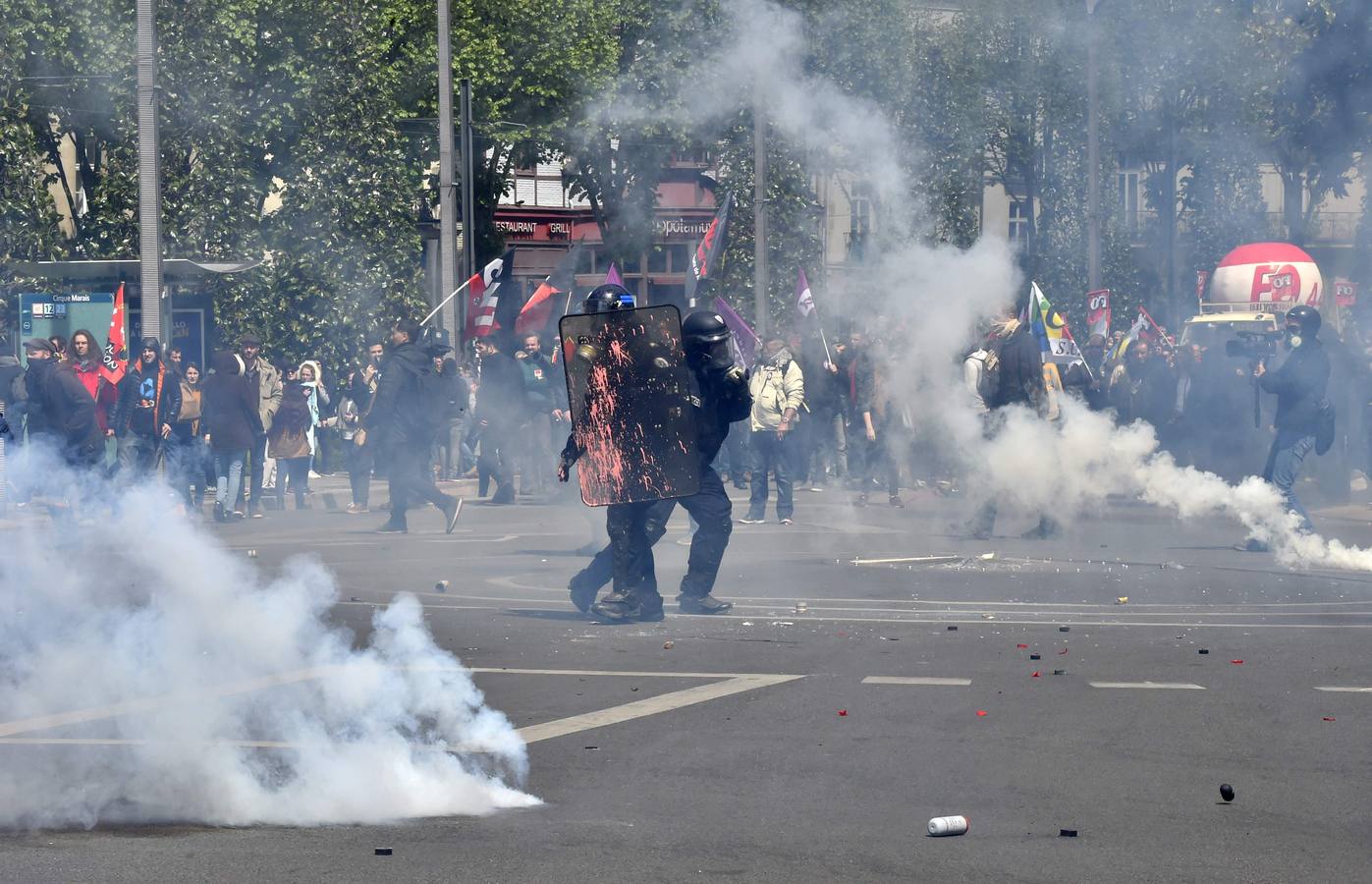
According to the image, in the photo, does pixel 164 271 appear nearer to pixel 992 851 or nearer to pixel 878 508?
pixel 878 508

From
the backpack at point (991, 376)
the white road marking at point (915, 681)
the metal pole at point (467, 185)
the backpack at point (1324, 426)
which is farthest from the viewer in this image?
the metal pole at point (467, 185)

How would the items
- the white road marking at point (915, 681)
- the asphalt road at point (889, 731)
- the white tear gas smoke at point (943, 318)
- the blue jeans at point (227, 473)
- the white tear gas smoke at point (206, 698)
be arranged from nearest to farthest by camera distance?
the asphalt road at point (889, 731)
the white tear gas smoke at point (206, 698)
the white road marking at point (915, 681)
the white tear gas smoke at point (943, 318)
the blue jeans at point (227, 473)

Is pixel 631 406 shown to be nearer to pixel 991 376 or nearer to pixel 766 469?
pixel 991 376

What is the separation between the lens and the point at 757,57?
21.9m

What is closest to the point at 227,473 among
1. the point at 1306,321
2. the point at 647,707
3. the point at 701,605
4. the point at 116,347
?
the point at 116,347

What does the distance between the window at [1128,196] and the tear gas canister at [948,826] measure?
2411cm

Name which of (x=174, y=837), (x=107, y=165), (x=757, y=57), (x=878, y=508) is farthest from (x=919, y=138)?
(x=174, y=837)

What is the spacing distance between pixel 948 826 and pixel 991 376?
9.93 meters

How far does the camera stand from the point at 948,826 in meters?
5.59

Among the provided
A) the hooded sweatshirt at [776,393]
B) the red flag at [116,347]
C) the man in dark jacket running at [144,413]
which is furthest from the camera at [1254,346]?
the red flag at [116,347]

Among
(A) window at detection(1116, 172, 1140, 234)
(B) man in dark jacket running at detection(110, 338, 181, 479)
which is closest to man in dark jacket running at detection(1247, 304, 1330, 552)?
(B) man in dark jacket running at detection(110, 338, 181, 479)

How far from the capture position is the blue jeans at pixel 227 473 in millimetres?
17531

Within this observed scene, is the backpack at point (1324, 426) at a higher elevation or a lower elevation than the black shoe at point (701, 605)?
higher

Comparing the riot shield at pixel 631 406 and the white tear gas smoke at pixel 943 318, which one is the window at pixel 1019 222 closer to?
the white tear gas smoke at pixel 943 318
